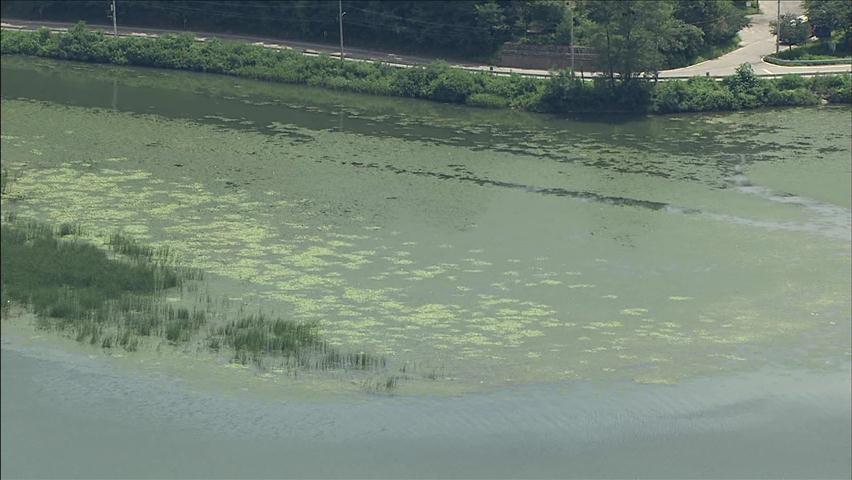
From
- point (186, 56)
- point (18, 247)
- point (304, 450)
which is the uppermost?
point (186, 56)

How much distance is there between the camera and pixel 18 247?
132 feet

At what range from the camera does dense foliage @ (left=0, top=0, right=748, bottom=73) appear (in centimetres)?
6006

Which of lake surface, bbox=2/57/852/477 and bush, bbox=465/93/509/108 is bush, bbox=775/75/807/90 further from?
bush, bbox=465/93/509/108

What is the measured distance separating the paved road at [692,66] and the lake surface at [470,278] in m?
4.56

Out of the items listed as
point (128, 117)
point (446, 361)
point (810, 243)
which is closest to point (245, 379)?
point (446, 361)

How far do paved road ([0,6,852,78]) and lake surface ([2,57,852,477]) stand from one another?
456 cm

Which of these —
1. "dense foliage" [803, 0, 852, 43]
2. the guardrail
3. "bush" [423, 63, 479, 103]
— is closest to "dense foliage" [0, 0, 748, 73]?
"dense foliage" [803, 0, 852, 43]

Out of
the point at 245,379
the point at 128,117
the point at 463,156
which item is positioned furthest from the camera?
the point at 128,117

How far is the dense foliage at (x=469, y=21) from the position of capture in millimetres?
60062

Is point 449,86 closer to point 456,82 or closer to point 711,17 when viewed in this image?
point 456,82

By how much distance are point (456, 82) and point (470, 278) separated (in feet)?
77.0

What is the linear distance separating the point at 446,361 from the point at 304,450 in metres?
5.27

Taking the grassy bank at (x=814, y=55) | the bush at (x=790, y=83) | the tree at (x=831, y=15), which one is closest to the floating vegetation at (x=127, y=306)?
the bush at (x=790, y=83)

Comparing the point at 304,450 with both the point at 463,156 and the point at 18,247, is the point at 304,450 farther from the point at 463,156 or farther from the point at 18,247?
the point at 463,156
